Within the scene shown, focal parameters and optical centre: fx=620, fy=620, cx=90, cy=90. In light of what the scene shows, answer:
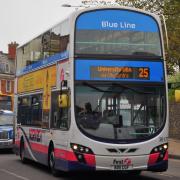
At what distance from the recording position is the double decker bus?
1363cm

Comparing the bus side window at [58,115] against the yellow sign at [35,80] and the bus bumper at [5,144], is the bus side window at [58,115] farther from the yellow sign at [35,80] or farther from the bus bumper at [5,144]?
the bus bumper at [5,144]

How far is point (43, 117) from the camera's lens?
55.6ft

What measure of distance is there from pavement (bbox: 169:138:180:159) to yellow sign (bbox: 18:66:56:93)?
25.0 feet

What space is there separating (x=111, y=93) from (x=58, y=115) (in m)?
1.75

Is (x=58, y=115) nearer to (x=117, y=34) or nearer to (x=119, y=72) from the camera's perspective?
(x=119, y=72)

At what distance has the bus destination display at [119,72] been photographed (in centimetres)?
1411

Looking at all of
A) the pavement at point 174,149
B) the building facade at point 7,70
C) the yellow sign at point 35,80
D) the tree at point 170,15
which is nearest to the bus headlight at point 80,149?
the yellow sign at point 35,80

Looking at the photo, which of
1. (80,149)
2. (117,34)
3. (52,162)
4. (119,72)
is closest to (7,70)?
(52,162)

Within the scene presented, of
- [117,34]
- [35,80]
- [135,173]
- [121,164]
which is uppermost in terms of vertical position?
[117,34]

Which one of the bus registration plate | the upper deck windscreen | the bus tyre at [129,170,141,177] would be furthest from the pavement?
the bus registration plate

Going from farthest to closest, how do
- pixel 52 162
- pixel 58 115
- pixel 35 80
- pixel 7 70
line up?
pixel 7 70 → pixel 35 80 → pixel 52 162 → pixel 58 115

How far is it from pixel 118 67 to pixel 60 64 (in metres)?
1.75

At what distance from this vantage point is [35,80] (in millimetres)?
18344

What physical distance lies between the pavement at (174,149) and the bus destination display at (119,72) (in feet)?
36.3
